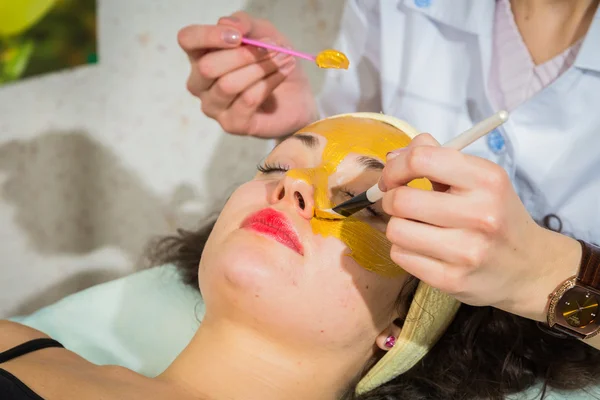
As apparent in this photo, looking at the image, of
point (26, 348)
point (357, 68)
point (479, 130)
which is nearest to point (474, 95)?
point (357, 68)

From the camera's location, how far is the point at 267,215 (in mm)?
1010

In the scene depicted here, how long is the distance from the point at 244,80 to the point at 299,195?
1.13 feet

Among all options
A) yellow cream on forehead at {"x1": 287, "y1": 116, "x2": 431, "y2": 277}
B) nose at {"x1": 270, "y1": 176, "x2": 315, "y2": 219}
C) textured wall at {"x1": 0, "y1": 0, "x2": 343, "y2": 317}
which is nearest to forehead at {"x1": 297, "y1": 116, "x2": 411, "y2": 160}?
yellow cream on forehead at {"x1": 287, "y1": 116, "x2": 431, "y2": 277}

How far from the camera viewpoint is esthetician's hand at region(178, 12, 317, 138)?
3.92 ft

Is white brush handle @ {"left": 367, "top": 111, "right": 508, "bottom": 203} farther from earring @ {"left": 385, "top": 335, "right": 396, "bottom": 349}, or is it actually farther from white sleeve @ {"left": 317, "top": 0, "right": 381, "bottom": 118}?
white sleeve @ {"left": 317, "top": 0, "right": 381, "bottom": 118}

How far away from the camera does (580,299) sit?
882 millimetres

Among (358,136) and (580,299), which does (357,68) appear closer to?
(358,136)

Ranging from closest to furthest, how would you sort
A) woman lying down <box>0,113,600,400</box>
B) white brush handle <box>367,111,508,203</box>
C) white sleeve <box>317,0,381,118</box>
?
white brush handle <box>367,111,508,203</box> → woman lying down <box>0,113,600,400</box> → white sleeve <box>317,0,381,118</box>

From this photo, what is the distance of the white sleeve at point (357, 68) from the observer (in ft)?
4.82

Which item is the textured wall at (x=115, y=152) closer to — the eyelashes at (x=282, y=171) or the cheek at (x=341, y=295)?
the eyelashes at (x=282, y=171)

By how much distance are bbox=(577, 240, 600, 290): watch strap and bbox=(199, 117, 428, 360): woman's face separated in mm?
284

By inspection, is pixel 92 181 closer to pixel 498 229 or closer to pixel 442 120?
pixel 442 120

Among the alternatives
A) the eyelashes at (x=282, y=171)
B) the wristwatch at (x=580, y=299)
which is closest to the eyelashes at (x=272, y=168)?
the eyelashes at (x=282, y=171)

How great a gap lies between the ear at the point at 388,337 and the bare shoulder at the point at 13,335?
62 cm
